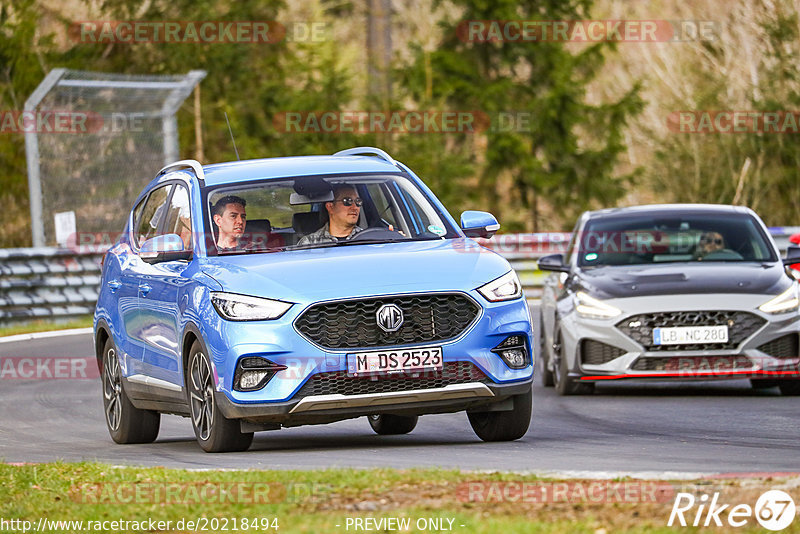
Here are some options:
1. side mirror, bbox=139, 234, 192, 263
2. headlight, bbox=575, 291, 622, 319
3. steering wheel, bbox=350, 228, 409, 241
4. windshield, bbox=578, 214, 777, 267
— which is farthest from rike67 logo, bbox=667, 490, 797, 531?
windshield, bbox=578, 214, 777, 267

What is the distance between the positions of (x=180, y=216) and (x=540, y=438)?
274cm

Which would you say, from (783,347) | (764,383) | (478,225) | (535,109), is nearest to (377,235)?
(478,225)

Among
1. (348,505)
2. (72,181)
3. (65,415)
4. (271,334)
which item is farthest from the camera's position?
(72,181)

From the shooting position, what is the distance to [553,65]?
128 feet

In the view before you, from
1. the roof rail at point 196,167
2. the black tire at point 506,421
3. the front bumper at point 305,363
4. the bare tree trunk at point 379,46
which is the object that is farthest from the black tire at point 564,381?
the bare tree trunk at point 379,46

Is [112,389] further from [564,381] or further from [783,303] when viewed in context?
[783,303]

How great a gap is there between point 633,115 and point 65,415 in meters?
25.7

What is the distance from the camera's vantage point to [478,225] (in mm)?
10531

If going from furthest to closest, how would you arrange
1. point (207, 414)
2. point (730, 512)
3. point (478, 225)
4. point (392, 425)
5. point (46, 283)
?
point (46, 283) < point (392, 425) < point (478, 225) < point (207, 414) < point (730, 512)

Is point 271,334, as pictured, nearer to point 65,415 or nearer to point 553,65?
point 65,415

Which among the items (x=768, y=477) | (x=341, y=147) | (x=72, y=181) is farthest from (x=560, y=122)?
(x=768, y=477)

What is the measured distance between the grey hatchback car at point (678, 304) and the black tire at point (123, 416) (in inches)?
151

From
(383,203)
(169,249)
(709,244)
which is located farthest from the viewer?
(709,244)

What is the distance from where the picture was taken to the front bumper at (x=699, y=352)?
13.0 meters
